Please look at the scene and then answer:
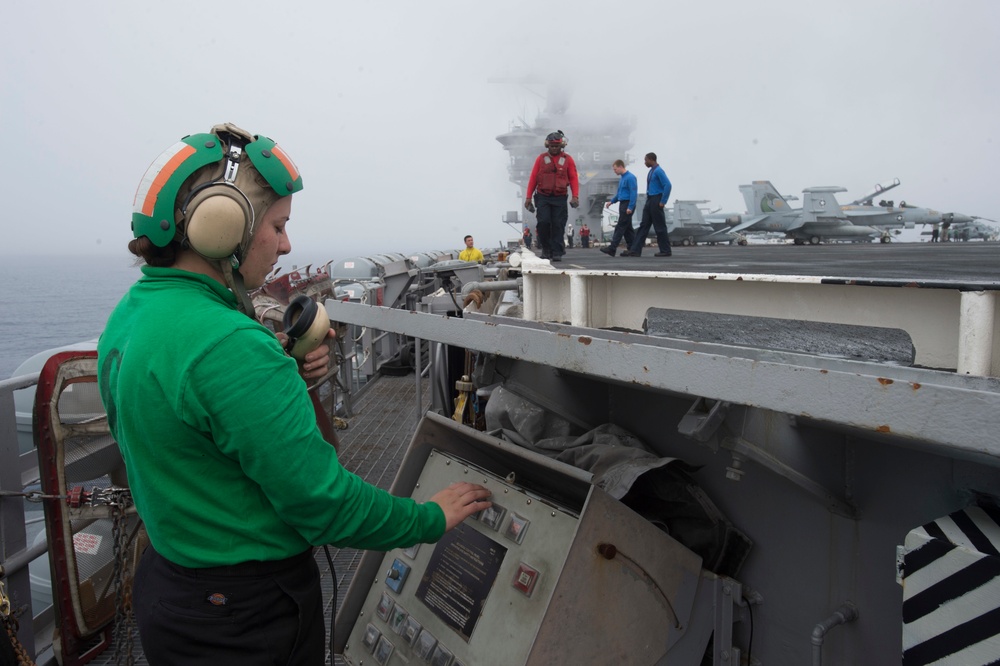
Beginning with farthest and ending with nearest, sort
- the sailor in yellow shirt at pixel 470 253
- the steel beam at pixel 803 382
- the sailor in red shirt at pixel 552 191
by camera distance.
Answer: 1. the sailor in yellow shirt at pixel 470 253
2. the sailor in red shirt at pixel 552 191
3. the steel beam at pixel 803 382

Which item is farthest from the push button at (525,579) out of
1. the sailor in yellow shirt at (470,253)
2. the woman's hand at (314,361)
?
the sailor in yellow shirt at (470,253)

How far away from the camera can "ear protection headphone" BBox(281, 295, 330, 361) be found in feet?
6.25

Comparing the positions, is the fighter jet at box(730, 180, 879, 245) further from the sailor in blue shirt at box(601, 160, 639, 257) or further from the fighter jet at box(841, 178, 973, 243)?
the sailor in blue shirt at box(601, 160, 639, 257)

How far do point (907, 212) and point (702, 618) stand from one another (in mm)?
41056

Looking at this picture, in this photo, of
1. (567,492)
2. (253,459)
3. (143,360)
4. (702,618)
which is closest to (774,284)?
(567,492)

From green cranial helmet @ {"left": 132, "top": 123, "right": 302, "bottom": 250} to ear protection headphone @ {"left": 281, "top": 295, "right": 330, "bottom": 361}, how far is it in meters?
0.33

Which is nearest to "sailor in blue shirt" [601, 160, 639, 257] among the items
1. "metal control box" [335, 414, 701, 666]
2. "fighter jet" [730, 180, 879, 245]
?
"metal control box" [335, 414, 701, 666]

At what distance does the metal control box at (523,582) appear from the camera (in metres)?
2.08

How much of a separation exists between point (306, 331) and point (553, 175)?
6.24 meters

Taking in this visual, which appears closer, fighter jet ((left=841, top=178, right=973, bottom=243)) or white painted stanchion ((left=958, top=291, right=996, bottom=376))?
white painted stanchion ((left=958, top=291, right=996, bottom=376))

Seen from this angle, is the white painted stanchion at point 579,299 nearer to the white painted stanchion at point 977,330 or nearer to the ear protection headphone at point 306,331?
the ear protection headphone at point 306,331

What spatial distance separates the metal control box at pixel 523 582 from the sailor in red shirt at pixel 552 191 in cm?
540

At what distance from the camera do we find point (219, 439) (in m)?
1.45

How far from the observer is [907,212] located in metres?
36.4
